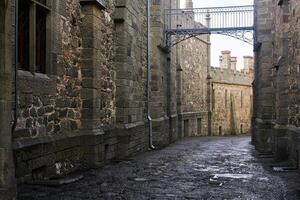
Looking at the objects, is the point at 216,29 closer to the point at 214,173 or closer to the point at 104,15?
the point at 104,15

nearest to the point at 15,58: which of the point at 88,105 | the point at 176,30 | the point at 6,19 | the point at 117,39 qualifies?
the point at 6,19

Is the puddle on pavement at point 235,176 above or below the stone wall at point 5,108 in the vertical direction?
below

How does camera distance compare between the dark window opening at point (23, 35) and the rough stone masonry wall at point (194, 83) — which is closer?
the dark window opening at point (23, 35)

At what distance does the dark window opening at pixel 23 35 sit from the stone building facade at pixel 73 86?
2 cm

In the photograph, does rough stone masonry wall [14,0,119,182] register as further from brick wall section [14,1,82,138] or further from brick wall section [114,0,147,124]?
brick wall section [114,0,147,124]

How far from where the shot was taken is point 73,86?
30.4 feet

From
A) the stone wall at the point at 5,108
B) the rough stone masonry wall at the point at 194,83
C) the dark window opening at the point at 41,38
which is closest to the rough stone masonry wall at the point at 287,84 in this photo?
the dark window opening at the point at 41,38

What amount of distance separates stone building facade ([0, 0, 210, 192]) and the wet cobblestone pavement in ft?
1.98

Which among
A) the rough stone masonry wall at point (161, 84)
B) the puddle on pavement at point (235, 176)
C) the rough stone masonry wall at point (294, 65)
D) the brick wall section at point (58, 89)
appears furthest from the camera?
the rough stone masonry wall at point (161, 84)

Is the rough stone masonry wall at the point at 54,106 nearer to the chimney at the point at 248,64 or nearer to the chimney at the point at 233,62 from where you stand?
the chimney at the point at 233,62

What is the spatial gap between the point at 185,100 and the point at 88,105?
17199 mm

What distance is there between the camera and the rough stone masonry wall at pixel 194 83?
2633cm

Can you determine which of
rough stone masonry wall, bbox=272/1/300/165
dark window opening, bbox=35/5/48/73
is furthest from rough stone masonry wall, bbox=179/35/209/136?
dark window opening, bbox=35/5/48/73

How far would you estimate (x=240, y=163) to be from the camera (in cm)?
1178
